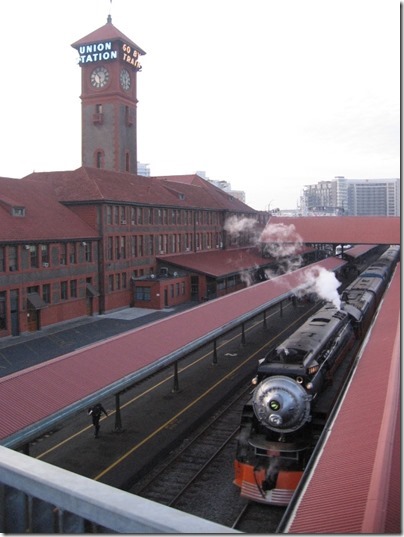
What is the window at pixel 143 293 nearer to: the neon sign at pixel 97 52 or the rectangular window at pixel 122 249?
the rectangular window at pixel 122 249

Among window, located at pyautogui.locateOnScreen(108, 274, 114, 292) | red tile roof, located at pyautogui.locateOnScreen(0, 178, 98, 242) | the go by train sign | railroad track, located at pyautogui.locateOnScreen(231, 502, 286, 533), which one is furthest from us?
the go by train sign

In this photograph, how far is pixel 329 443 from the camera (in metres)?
12.2

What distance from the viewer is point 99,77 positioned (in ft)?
192

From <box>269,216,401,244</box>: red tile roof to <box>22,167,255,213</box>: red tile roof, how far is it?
39.1ft

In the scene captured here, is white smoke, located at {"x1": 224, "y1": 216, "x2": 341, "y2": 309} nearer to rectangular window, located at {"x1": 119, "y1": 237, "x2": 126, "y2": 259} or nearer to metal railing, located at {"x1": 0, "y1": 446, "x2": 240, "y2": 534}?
rectangular window, located at {"x1": 119, "y1": 237, "x2": 126, "y2": 259}

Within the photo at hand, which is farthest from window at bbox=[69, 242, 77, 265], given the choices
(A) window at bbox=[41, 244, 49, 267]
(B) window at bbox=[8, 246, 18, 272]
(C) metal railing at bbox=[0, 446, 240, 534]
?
(C) metal railing at bbox=[0, 446, 240, 534]

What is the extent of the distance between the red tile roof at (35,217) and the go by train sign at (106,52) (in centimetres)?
2001

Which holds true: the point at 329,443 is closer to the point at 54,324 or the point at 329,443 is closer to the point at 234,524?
the point at 234,524

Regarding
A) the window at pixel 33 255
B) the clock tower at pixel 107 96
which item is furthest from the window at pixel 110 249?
the clock tower at pixel 107 96

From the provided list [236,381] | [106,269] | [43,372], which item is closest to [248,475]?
[43,372]

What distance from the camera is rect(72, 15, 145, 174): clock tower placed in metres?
57.8

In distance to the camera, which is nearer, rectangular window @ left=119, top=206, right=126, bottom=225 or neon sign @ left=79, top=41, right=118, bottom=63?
rectangular window @ left=119, top=206, right=126, bottom=225

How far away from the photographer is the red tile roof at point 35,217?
37.1 meters

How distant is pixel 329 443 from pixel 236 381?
13.4 meters
